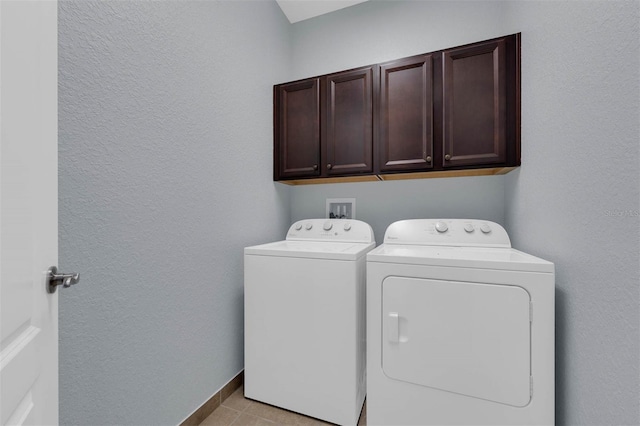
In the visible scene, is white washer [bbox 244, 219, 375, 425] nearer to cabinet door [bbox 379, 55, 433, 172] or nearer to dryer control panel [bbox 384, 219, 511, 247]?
dryer control panel [bbox 384, 219, 511, 247]

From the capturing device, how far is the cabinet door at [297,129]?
1.91 meters

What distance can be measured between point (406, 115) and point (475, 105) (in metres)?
0.38

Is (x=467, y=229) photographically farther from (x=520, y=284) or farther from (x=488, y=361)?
(x=488, y=361)

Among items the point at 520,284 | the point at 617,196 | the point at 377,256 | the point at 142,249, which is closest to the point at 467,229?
the point at 520,284

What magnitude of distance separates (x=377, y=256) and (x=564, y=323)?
2.49 ft

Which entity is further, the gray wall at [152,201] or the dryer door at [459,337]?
the dryer door at [459,337]

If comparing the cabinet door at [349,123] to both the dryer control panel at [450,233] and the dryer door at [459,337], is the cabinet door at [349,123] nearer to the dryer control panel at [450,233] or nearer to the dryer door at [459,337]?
the dryer control panel at [450,233]

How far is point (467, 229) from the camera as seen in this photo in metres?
1.61

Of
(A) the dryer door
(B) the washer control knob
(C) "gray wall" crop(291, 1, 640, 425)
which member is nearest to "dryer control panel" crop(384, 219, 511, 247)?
(B) the washer control knob

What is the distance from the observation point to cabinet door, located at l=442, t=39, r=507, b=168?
1.48 metres

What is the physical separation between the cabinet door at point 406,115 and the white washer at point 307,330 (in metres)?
0.68

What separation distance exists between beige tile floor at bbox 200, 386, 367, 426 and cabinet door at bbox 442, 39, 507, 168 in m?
1.57
